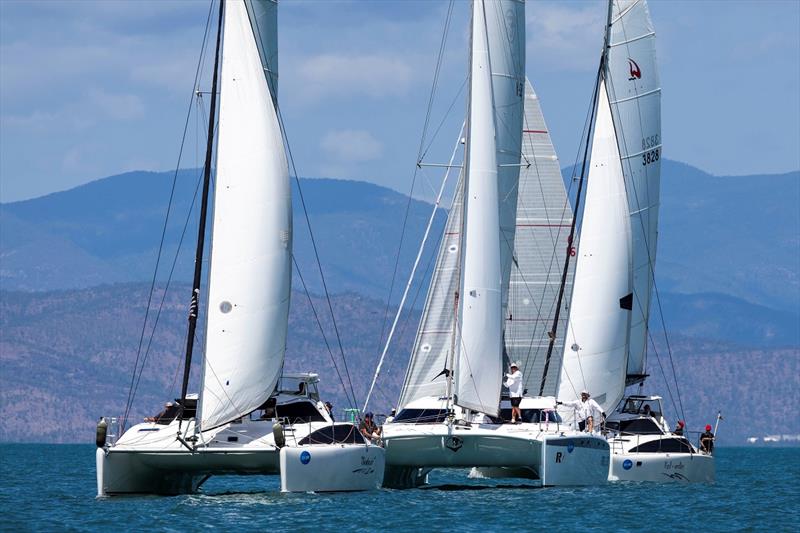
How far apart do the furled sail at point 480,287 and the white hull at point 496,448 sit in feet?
3.91

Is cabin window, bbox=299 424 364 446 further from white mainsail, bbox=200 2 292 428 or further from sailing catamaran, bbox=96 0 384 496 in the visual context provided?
white mainsail, bbox=200 2 292 428

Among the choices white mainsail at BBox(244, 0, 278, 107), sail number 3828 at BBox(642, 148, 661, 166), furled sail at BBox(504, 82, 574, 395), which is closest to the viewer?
white mainsail at BBox(244, 0, 278, 107)

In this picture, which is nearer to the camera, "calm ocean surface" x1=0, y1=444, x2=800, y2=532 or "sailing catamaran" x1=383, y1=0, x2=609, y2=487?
"calm ocean surface" x1=0, y1=444, x2=800, y2=532

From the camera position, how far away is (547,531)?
1623 inches

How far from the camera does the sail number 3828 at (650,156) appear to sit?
207 feet

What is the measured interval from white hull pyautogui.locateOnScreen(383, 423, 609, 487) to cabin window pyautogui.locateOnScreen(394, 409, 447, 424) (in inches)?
43.2

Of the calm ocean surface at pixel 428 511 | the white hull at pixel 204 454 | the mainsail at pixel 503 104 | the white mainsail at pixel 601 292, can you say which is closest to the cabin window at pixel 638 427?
the white mainsail at pixel 601 292

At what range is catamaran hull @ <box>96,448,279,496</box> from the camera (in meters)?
44.0

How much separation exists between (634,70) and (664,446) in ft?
43.1

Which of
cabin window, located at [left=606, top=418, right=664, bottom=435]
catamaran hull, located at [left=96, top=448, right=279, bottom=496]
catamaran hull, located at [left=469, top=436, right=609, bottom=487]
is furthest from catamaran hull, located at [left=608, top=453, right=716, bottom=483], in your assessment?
catamaran hull, located at [left=96, top=448, right=279, bottom=496]

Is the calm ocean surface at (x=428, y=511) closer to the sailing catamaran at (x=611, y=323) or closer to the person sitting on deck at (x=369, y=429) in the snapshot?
the sailing catamaran at (x=611, y=323)

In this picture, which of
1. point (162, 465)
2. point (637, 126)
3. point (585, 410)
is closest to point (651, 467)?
point (585, 410)

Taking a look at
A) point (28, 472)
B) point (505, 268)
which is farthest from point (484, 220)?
point (28, 472)

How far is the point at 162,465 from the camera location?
4447cm
